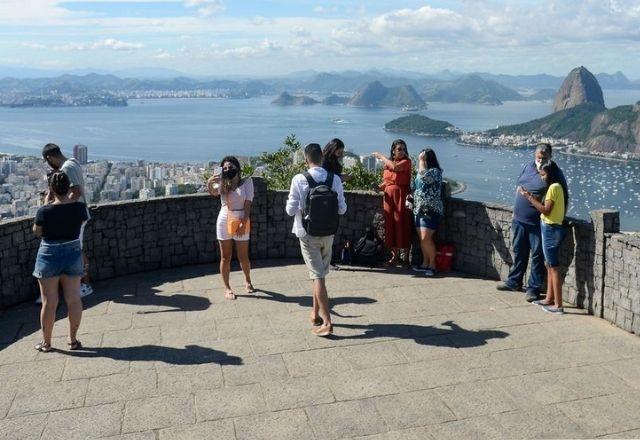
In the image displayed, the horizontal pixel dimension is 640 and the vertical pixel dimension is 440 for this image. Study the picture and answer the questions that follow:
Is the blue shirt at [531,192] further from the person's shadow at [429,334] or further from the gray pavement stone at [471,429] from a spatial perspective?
the gray pavement stone at [471,429]

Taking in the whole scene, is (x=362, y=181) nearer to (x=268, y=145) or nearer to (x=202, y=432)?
(x=202, y=432)

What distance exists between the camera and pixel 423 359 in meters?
Result: 5.10

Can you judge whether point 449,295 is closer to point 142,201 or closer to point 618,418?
point 618,418

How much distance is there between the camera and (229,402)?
14.3ft

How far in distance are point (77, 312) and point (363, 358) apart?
2.43 metres

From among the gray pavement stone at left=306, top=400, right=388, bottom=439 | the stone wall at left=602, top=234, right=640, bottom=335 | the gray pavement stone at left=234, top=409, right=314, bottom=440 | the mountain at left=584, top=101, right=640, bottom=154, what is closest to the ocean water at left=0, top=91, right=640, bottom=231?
the mountain at left=584, top=101, right=640, bottom=154

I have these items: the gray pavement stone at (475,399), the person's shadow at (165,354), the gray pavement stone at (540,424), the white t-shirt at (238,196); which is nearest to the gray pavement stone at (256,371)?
the person's shadow at (165,354)

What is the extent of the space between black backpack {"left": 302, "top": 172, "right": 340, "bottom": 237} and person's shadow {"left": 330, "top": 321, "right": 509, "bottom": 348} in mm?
1038

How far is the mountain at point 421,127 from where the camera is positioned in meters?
120

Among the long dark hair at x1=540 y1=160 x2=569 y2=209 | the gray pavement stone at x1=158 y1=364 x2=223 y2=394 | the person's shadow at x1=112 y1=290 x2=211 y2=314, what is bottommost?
the gray pavement stone at x1=158 y1=364 x2=223 y2=394

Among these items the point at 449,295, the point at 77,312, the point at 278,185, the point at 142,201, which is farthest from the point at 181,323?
the point at 278,185

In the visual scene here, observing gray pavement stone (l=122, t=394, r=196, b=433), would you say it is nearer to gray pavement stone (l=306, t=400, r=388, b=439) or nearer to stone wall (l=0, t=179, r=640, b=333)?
gray pavement stone (l=306, t=400, r=388, b=439)

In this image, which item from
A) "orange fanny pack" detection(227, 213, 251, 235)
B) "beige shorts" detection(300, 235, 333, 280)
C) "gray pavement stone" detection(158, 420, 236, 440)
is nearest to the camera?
"gray pavement stone" detection(158, 420, 236, 440)

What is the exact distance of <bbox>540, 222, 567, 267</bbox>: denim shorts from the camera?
6211 millimetres
